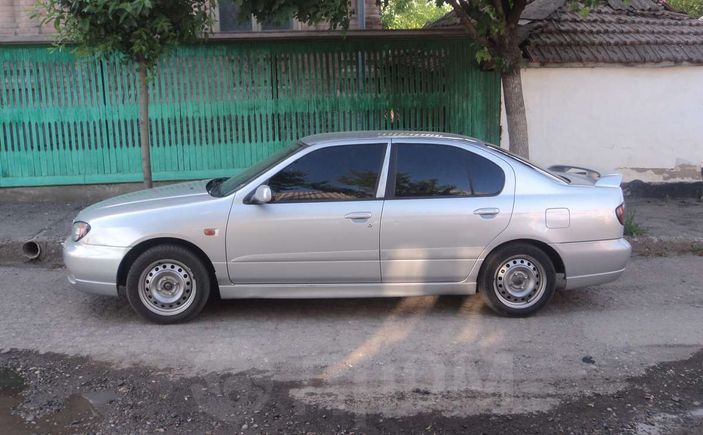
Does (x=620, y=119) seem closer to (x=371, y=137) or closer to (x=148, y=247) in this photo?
(x=371, y=137)

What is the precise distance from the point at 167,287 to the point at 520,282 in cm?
295

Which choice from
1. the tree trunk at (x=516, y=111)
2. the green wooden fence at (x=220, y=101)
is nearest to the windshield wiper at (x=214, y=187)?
the green wooden fence at (x=220, y=101)

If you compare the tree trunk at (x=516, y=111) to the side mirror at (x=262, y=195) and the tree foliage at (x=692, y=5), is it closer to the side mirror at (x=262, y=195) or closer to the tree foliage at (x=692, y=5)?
the side mirror at (x=262, y=195)

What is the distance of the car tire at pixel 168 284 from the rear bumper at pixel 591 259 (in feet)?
9.74

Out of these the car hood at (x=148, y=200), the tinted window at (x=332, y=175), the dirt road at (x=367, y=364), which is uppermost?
the tinted window at (x=332, y=175)

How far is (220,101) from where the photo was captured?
10.2 meters

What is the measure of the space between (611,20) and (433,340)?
778cm

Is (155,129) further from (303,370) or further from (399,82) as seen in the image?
(303,370)

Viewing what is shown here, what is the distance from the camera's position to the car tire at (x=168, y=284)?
5652 millimetres

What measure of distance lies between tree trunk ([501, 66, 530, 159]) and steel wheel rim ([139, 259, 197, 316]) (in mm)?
4809

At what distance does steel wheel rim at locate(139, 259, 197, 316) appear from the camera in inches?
224

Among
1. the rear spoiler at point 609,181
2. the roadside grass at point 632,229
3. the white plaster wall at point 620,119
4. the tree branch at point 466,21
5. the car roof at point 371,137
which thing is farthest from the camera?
the white plaster wall at point 620,119

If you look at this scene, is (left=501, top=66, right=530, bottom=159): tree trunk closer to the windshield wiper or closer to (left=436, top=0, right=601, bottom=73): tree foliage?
(left=436, top=0, right=601, bottom=73): tree foliage

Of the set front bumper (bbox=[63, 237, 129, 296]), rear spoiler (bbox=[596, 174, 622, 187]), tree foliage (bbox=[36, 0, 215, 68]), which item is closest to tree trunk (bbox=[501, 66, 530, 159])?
rear spoiler (bbox=[596, 174, 622, 187])
